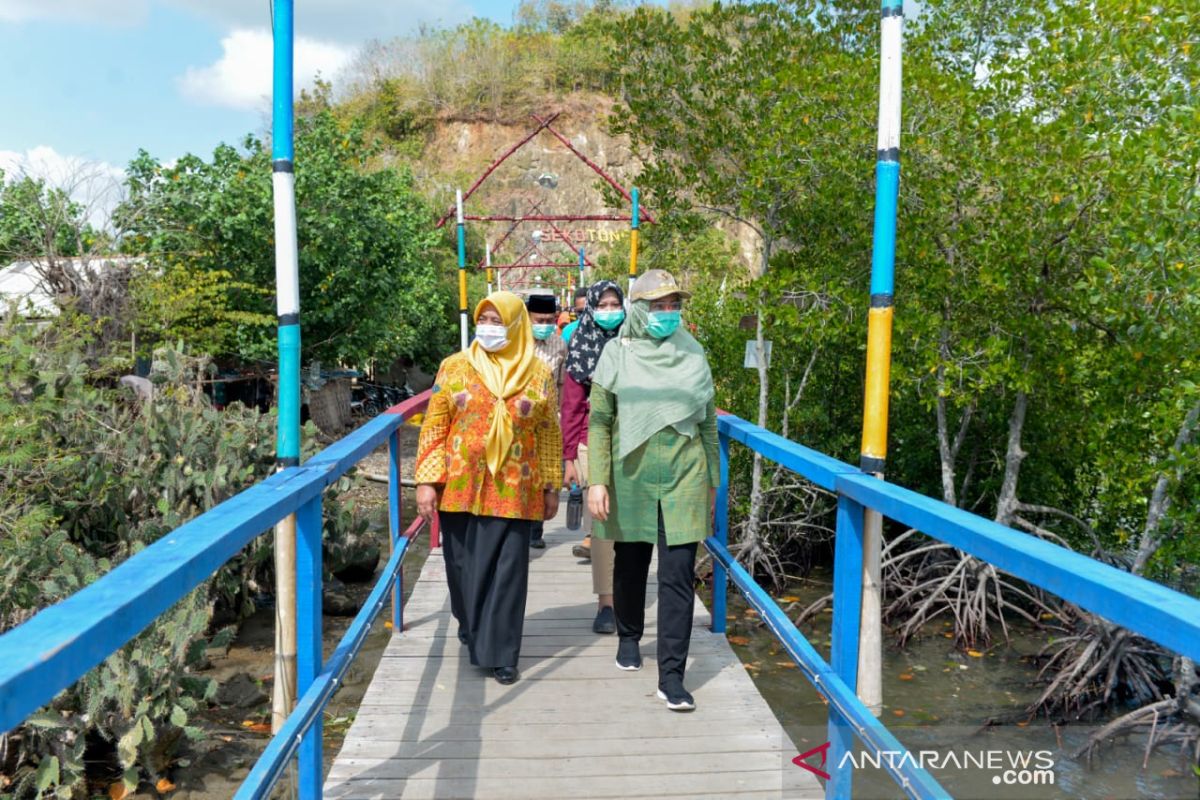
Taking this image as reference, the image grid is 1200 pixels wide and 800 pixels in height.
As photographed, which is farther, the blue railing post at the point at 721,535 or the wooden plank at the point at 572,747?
the blue railing post at the point at 721,535

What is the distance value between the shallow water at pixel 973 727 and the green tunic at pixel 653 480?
8.45 feet

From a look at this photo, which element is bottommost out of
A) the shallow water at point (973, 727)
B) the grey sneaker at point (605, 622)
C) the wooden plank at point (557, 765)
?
the shallow water at point (973, 727)

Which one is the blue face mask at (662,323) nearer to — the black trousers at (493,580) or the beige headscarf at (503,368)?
the beige headscarf at (503,368)

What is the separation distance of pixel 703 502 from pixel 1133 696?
16.1ft

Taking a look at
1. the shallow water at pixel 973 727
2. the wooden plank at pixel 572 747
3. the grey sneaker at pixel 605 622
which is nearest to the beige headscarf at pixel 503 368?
the wooden plank at pixel 572 747

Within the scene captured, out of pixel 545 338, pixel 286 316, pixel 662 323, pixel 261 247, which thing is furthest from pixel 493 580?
pixel 261 247

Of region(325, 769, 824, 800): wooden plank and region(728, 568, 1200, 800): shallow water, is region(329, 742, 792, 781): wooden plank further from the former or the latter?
region(728, 568, 1200, 800): shallow water

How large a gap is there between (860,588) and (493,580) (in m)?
1.57

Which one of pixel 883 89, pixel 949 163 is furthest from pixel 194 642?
pixel 949 163

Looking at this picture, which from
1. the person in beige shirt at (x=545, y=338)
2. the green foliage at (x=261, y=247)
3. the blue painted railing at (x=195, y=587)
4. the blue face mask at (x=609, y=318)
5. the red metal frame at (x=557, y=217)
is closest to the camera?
the blue painted railing at (x=195, y=587)

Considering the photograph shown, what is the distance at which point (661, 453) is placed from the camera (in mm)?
3451

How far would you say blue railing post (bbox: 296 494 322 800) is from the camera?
2.49m

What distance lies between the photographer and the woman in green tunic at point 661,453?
11.3 ft

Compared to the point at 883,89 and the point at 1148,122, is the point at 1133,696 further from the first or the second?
the point at 883,89
